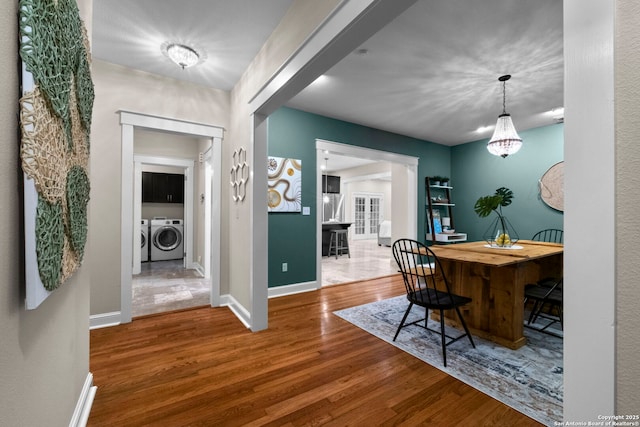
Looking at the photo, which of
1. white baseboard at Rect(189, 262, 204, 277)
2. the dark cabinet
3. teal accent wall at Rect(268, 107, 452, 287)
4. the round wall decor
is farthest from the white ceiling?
the dark cabinet

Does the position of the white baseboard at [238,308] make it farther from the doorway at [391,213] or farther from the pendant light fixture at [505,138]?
the pendant light fixture at [505,138]

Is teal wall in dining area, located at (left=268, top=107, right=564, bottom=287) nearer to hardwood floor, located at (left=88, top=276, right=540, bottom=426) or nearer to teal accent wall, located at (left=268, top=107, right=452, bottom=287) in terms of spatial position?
teal accent wall, located at (left=268, top=107, right=452, bottom=287)

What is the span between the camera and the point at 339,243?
7.21m

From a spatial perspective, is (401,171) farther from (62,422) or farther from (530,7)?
(62,422)

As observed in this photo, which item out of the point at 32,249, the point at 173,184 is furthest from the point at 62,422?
the point at 173,184

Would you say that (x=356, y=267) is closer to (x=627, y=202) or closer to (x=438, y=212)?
(x=438, y=212)

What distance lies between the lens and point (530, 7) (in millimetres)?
1995

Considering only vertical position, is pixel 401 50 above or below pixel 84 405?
above

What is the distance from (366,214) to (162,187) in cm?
727

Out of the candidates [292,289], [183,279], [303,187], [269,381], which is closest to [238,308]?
[292,289]

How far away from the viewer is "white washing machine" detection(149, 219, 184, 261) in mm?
5910

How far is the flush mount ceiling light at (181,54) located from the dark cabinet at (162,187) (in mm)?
4355

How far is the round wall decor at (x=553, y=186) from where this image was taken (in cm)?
436

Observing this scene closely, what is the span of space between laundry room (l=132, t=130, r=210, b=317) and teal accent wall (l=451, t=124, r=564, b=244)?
529 centimetres
